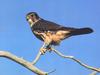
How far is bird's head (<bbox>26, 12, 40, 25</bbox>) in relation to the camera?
21.3 ft

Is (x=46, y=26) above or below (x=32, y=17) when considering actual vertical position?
below

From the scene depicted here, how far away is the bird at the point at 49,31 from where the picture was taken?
546 centimetres

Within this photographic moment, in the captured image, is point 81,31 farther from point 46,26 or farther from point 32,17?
point 32,17

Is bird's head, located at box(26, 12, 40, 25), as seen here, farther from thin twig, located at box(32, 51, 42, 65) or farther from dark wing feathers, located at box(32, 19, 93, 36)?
thin twig, located at box(32, 51, 42, 65)

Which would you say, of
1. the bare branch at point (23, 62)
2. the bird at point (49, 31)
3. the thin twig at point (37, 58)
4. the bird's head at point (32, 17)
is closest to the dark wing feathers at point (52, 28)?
the bird at point (49, 31)

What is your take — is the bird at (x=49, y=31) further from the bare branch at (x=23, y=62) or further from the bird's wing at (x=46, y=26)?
the bare branch at (x=23, y=62)

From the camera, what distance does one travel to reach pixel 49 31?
593 cm

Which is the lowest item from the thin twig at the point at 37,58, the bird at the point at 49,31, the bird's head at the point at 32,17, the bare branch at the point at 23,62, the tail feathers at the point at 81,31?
the bare branch at the point at 23,62

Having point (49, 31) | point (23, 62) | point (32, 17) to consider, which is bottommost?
point (23, 62)

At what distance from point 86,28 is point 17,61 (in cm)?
128

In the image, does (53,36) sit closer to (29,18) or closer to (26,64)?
(29,18)

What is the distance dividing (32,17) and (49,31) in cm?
83

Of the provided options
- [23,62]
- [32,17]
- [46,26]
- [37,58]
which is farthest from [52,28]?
[23,62]

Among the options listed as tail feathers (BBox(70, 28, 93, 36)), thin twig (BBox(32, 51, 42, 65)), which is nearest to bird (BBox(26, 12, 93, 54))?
tail feathers (BBox(70, 28, 93, 36))
